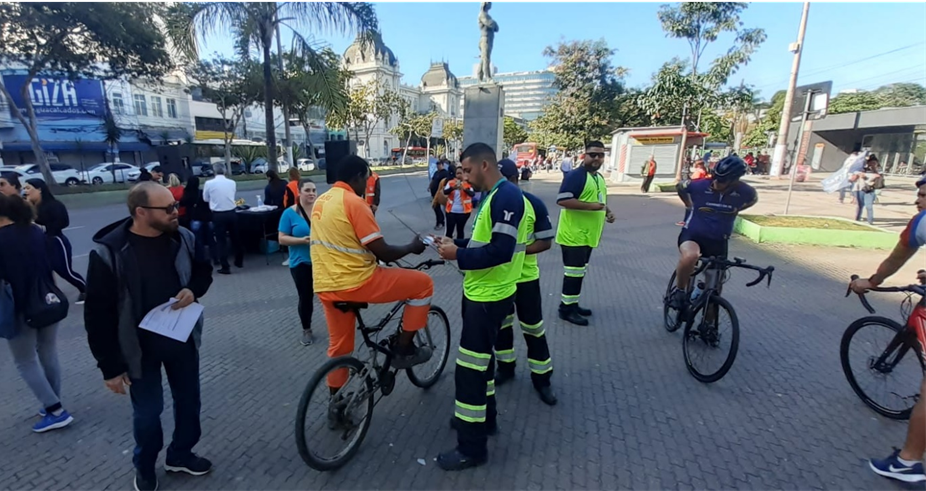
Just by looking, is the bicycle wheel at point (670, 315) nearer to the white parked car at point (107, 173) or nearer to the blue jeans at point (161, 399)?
the blue jeans at point (161, 399)

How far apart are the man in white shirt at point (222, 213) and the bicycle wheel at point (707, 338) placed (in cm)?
677

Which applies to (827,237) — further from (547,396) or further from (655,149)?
(655,149)

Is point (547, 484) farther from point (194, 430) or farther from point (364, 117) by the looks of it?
point (364, 117)

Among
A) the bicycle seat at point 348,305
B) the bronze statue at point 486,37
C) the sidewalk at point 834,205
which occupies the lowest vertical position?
the sidewalk at point 834,205

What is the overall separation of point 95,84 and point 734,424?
3782 cm

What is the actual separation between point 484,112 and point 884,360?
13156 millimetres

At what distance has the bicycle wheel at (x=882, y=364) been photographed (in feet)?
10.2

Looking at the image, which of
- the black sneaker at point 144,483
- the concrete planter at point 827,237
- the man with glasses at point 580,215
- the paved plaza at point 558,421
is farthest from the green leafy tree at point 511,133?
the black sneaker at point 144,483

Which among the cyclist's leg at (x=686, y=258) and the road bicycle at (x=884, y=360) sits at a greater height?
the cyclist's leg at (x=686, y=258)

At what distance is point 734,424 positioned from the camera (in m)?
3.13

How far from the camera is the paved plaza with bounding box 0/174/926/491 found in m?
2.60

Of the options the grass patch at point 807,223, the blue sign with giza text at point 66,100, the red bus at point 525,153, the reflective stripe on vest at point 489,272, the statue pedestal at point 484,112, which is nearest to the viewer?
the reflective stripe on vest at point 489,272

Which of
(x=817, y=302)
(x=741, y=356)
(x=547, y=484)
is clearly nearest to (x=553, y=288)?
(x=741, y=356)

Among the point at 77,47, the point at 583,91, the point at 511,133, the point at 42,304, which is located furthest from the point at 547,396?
the point at 511,133
